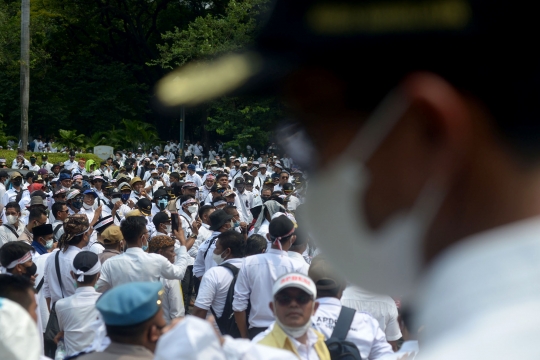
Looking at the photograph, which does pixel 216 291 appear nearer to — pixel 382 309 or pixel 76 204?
pixel 382 309

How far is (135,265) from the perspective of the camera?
647 cm

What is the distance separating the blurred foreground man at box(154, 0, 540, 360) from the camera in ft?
2.30

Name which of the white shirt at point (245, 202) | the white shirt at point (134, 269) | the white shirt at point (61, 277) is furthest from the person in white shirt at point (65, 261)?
the white shirt at point (245, 202)

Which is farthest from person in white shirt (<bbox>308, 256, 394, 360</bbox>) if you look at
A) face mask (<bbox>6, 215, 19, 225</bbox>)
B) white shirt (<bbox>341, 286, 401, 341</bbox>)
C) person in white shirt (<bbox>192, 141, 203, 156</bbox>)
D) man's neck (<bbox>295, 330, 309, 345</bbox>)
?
person in white shirt (<bbox>192, 141, 203, 156</bbox>)

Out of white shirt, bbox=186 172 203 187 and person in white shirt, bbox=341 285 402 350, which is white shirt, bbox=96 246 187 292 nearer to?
person in white shirt, bbox=341 285 402 350

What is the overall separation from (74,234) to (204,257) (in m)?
1.77

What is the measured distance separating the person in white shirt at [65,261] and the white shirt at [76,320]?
719 mm

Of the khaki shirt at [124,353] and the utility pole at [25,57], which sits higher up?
the khaki shirt at [124,353]

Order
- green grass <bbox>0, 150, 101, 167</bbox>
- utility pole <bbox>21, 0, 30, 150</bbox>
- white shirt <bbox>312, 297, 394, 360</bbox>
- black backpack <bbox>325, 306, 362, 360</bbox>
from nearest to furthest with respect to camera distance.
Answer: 1. black backpack <bbox>325, 306, 362, 360</bbox>
2. white shirt <bbox>312, 297, 394, 360</bbox>
3. utility pole <bbox>21, 0, 30, 150</bbox>
4. green grass <bbox>0, 150, 101, 167</bbox>

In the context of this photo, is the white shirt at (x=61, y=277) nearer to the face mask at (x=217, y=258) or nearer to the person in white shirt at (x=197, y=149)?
the face mask at (x=217, y=258)

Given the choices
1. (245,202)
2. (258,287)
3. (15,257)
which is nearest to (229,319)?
(258,287)

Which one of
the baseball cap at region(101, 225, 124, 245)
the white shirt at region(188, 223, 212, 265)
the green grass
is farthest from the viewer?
the green grass

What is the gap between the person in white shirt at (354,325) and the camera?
4.80m

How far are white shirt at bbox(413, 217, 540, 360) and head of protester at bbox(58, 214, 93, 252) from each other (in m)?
6.50
